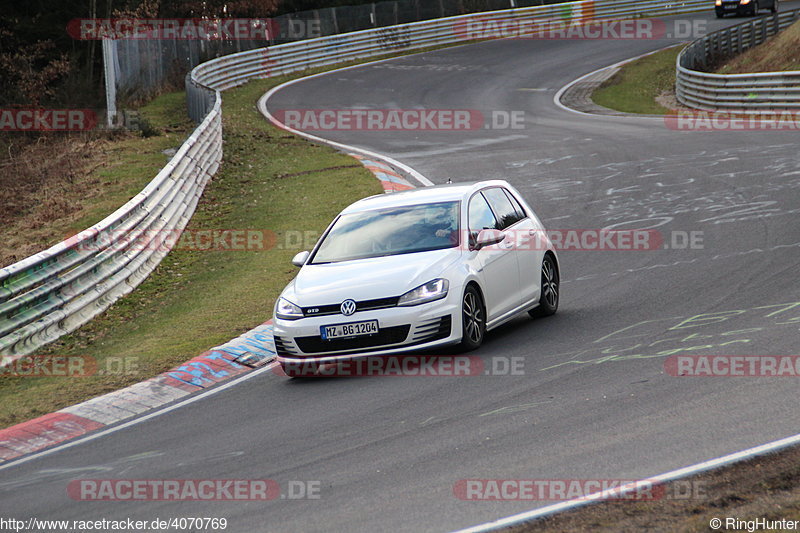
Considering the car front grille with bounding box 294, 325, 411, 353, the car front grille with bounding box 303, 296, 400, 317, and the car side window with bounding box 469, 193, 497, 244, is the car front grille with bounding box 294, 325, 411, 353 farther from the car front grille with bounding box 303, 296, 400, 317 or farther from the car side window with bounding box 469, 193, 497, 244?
the car side window with bounding box 469, 193, 497, 244

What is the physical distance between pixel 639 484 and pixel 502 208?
589 centimetres

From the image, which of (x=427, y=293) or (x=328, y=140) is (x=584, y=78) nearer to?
(x=328, y=140)

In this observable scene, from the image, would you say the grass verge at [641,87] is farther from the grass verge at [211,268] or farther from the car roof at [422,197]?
the car roof at [422,197]

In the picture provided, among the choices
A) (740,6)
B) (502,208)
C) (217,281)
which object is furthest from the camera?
(740,6)

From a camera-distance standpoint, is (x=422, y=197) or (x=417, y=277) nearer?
(x=417, y=277)

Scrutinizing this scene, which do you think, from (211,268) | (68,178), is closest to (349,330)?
(211,268)

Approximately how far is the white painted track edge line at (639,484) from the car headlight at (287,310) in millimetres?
4367

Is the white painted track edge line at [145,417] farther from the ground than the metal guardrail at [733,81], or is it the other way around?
the metal guardrail at [733,81]

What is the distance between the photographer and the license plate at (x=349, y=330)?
30.6ft

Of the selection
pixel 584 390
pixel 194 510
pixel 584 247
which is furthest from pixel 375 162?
pixel 194 510

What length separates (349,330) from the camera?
9375 mm

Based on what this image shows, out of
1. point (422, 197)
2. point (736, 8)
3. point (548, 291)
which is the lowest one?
point (548, 291)

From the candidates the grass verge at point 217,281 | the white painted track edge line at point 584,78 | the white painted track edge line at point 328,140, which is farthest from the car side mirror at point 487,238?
the white painted track edge line at point 584,78

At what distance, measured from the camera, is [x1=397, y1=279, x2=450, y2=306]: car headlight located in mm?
9391
